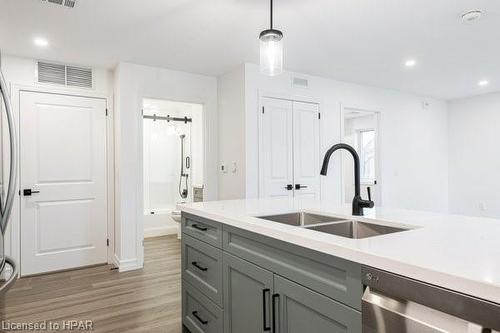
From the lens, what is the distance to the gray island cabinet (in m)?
1.09

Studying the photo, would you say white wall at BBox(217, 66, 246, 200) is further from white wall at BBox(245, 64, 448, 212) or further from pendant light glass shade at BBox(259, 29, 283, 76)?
pendant light glass shade at BBox(259, 29, 283, 76)

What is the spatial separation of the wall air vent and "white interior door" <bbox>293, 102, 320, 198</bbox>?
24 cm

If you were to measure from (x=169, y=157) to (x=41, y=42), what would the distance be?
10.2 ft

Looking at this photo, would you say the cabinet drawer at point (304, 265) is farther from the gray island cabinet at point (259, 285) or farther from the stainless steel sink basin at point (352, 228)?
the stainless steel sink basin at point (352, 228)

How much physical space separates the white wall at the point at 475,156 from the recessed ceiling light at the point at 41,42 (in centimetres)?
662

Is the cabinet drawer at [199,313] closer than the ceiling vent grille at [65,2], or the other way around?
the cabinet drawer at [199,313]

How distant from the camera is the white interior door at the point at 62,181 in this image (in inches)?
142

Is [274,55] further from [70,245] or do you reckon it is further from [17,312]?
[70,245]

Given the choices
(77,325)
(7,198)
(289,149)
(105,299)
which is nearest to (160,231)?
(105,299)

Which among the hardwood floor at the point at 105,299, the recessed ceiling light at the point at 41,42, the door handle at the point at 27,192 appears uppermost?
the recessed ceiling light at the point at 41,42

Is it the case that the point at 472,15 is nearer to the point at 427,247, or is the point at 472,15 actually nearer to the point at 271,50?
the point at 271,50

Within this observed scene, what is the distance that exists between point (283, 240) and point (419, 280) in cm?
56

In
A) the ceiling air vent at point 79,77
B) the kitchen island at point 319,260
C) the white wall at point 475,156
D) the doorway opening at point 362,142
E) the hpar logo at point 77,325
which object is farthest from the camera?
the doorway opening at point 362,142

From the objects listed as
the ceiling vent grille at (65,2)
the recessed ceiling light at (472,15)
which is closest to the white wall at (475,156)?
the recessed ceiling light at (472,15)
